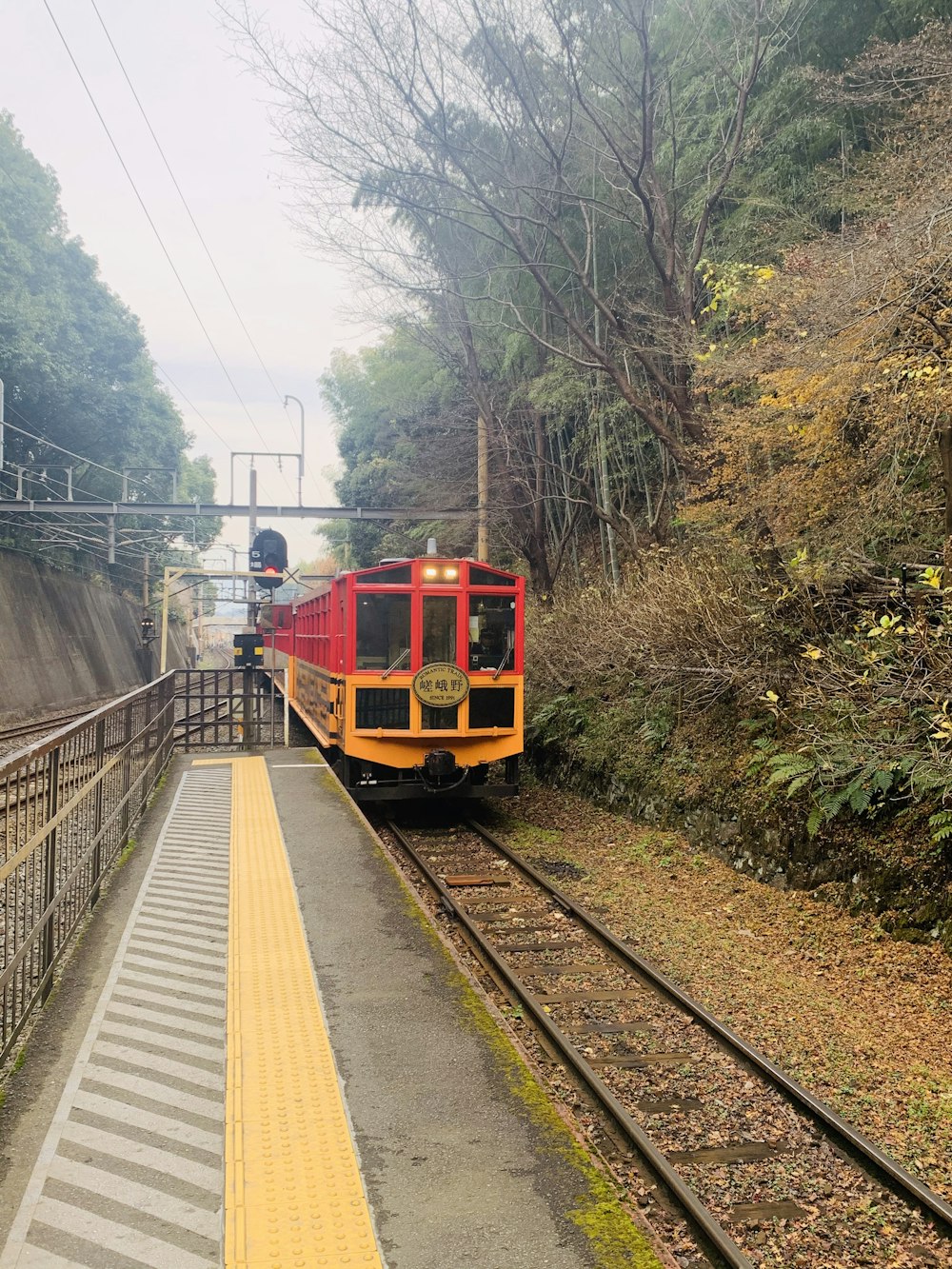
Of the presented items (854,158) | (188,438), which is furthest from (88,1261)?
(188,438)

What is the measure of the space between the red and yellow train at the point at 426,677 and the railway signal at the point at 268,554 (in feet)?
22.6

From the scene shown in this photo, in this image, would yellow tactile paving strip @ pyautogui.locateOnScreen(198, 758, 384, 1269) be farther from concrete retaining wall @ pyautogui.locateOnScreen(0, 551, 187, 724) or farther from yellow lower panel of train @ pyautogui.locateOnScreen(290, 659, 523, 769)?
concrete retaining wall @ pyautogui.locateOnScreen(0, 551, 187, 724)

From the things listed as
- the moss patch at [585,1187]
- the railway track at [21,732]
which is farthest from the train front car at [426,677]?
the railway track at [21,732]

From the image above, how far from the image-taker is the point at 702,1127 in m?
4.05

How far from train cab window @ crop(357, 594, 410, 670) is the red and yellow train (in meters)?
0.01

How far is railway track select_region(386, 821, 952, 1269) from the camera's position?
329 cm

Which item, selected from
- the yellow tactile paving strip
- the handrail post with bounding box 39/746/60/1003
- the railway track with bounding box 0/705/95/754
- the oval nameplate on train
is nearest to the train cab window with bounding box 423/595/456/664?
the oval nameplate on train

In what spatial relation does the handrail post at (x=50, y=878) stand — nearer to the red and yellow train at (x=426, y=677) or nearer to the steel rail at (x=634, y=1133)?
the steel rail at (x=634, y=1133)

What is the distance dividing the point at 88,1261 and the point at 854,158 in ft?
38.7

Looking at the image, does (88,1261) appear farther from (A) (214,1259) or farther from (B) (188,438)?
(B) (188,438)

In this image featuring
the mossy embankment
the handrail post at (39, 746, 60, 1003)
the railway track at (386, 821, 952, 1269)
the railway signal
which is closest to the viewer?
the railway track at (386, 821, 952, 1269)

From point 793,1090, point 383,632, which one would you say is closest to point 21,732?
point 383,632

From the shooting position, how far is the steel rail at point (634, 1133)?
3.10 meters

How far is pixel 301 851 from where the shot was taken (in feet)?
23.8
